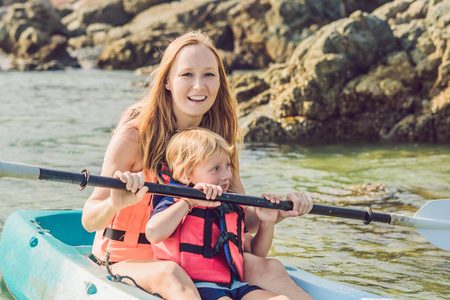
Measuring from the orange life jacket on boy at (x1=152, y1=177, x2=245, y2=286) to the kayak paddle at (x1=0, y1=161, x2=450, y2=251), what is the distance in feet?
0.40

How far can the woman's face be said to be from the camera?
2.64 meters

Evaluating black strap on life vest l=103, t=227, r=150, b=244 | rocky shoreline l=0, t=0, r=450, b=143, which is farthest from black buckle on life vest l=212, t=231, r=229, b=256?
rocky shoreline l=0, t=0, r=450, b=143

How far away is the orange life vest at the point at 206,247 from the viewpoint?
2.33m

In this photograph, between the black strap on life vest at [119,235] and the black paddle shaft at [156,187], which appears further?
the black strap on life vest at [119,235]

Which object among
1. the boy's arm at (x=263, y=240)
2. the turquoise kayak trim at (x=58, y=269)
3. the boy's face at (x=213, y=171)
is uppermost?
the boy's face at (x=213, y=171)

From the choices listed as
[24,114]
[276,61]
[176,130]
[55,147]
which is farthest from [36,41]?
[176,130]

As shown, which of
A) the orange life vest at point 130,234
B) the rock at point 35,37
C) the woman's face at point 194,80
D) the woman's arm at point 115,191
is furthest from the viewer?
the rock at point 35,37

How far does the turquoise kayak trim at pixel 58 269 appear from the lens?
248 cm

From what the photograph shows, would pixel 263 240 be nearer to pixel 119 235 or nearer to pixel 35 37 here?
pixel 119 235

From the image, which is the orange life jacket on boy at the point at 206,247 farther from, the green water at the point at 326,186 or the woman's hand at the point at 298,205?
the green water at the point at 326,186

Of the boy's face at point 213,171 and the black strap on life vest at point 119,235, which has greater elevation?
the boy's face at point 213,171

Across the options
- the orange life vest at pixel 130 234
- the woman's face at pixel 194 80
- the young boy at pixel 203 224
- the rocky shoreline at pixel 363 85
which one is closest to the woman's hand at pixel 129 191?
the young boy at pixel 203 224

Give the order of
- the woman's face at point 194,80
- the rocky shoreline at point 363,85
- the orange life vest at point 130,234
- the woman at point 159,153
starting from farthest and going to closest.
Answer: the rocky shoreline at point 363,85 → the woman's face at point 194,80 → the orange life vest at point 130,234 → the woman at point 159,153

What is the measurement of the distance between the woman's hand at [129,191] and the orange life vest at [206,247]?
233 millimetres
